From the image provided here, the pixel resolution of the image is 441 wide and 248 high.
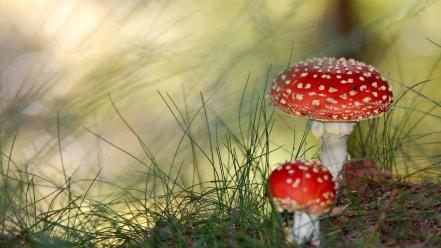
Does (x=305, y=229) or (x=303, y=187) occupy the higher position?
(x=303, y=187)

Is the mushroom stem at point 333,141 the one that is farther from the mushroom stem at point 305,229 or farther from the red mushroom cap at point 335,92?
the mushroom stem at point 305,229

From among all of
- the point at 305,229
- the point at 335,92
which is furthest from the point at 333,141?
the point at 305,229

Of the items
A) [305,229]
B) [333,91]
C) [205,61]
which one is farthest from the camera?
[205,61]

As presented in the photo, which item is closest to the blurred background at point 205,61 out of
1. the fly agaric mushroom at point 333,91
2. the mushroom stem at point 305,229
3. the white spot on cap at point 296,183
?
the fly agaric mushroom at point 333,91

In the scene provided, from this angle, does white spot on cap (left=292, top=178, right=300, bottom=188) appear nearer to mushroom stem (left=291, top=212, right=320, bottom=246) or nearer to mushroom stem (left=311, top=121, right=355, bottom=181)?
mushroom stem (left=291, top=212, right=320, bottom=246)

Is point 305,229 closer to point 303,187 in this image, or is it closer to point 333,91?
point 303,187

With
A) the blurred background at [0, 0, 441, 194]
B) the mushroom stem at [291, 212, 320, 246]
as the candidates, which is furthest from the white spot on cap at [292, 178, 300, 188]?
the blurred background at [0, 0, 441, 194]
